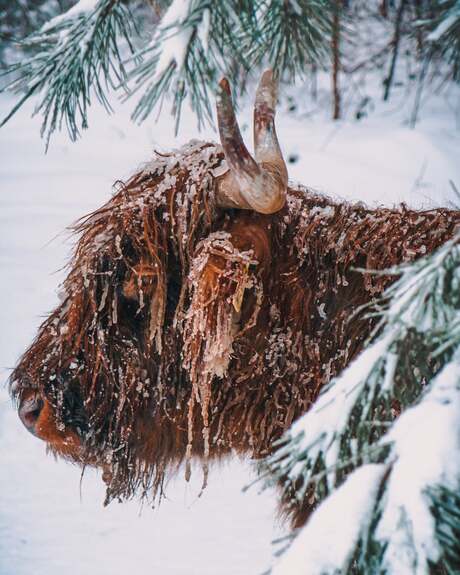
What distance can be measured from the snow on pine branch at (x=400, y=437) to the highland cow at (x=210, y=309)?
1030mm

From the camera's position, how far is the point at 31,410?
2.64 meters

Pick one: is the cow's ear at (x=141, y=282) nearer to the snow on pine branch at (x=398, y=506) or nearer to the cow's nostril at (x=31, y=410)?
the cow's nostril at (x=31, y=410)

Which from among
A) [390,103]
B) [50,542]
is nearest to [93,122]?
[390,103]

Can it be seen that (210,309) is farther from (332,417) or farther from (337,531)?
(337,531)

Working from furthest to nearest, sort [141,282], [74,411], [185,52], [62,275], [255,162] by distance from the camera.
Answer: [62,275] → [74,411] → [141,282] → [255,162] → [185,52]

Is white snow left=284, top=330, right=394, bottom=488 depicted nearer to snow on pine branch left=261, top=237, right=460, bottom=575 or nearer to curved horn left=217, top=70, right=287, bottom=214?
snow on pine branch left=261, top=237, right=460, bottom=575

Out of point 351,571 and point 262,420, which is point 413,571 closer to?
point 351,571

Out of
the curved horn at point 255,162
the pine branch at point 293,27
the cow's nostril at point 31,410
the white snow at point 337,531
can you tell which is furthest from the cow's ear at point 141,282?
the white snow at point 337,531

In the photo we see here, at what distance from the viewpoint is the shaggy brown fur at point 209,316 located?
8.28 feet

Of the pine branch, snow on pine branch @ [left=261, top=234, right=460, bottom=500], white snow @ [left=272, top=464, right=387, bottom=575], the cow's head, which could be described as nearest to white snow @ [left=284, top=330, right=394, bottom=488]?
snow on pine branch @ [left=261, top=234, right=460, bottom=500]

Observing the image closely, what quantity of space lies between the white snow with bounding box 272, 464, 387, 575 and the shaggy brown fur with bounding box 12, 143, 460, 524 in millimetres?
1184

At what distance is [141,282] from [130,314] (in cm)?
17

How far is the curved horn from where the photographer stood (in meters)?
2.09

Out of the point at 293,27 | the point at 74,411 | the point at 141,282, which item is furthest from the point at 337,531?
the point at 293,27
